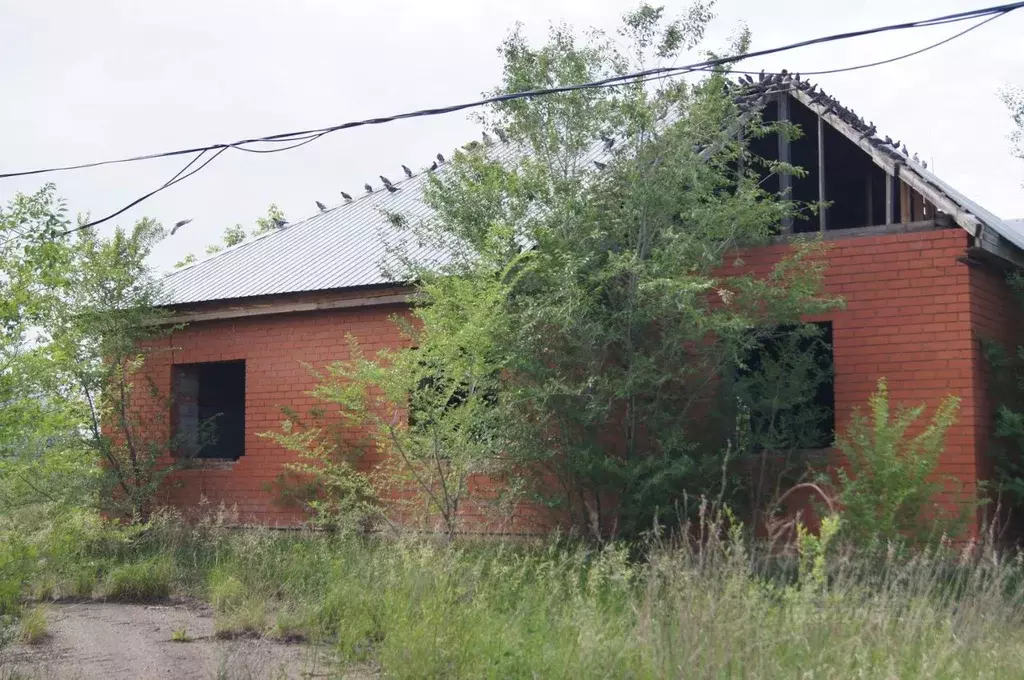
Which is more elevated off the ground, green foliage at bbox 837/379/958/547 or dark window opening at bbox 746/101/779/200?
dark window opening at bbox 746/101/779/200

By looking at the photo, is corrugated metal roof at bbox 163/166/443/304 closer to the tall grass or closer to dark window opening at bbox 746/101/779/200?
dark window opening at bbox 746/101/779/200

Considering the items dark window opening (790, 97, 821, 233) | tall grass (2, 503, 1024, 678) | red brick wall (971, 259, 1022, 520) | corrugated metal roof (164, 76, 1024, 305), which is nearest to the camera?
tall grass (2, 503, 1024, 678)

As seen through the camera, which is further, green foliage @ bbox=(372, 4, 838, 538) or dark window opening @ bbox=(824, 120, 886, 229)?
dark window opening @ bbox=(824, 120, 886, 229)

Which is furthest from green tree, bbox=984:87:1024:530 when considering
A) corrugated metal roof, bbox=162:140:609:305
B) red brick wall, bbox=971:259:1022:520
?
corrugated metal roof, bbox=162:140:609:305

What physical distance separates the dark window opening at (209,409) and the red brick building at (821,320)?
29 mm

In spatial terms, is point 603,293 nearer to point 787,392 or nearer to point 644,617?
point 787,392

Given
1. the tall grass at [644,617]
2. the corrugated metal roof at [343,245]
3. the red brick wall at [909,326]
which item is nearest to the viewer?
the tall grass at [644,617]

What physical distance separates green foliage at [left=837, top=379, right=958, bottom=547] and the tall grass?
1.09 feet

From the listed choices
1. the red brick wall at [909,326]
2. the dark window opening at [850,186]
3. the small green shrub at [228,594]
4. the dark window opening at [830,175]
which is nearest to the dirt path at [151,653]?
the small green shrub at [228,594]

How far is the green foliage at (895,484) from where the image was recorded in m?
9.76

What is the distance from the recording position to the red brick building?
1085 cm

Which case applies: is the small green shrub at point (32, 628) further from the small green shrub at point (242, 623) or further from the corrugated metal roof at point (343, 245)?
the corrugated metal roof at point (343, 245)

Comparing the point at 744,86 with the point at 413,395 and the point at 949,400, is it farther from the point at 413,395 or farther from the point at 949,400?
the point at 413,395

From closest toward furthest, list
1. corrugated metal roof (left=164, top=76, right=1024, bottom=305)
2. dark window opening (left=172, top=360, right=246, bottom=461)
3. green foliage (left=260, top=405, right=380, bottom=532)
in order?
1. corrugated metal roof (left=164, top=76, right=1024, bottom=305)
2. green foliage (left=260, top=405, right=380, bottom=532)
3. dark window opening (left=172, top=360, right=246, bottom=461)
